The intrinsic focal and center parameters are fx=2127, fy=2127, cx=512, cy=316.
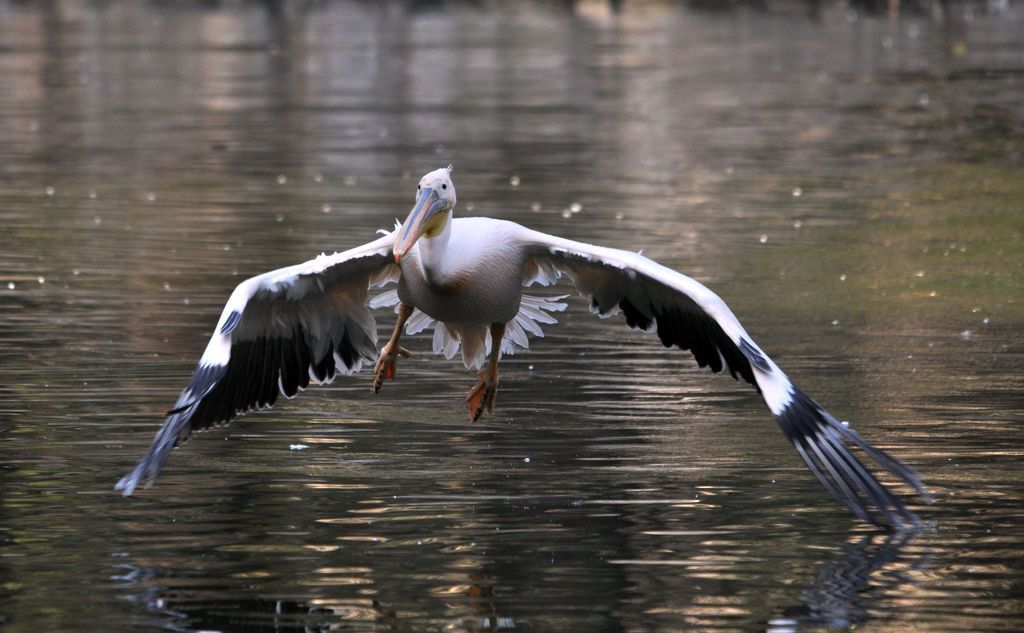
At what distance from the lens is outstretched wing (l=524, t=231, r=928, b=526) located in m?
8.16

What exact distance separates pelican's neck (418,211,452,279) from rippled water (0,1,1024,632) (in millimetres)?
889

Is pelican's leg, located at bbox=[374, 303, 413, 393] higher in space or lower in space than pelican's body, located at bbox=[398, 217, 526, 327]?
lower

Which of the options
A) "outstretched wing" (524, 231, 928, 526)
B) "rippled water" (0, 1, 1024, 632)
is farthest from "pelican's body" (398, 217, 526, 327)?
"rippled water" (0, 1, 1024, 632)

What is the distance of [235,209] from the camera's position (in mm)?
18094

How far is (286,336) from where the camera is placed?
372 inches

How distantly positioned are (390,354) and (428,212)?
1165mm

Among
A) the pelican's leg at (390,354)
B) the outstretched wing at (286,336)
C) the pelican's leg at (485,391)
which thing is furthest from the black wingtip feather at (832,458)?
the pelican's leg at (390,354)

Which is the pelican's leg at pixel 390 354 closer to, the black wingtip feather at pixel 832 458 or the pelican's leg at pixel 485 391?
the pelican's leg at pixel 485 391

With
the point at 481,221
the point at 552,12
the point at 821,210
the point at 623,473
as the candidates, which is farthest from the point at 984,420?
the point at 552,12

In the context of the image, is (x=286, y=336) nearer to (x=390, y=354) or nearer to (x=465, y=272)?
(x=390, y=354)

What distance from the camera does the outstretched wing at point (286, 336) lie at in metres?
8.61

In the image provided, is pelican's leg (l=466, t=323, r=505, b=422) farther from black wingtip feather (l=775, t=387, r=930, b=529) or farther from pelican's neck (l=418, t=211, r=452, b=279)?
black wingtip feather (l=775, t=387, r=930, b=529)

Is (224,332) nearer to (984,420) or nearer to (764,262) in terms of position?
(984,420)

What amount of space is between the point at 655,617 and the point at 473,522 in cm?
143
